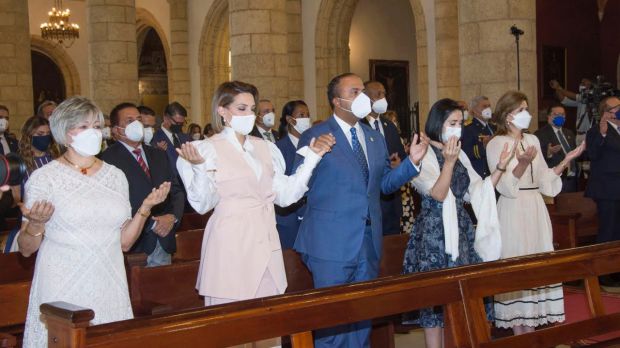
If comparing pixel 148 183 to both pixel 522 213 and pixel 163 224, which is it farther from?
pixel 522 213

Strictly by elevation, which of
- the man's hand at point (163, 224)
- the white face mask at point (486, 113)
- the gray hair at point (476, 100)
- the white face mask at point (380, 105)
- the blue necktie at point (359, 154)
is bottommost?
the man's hand at point (163, 224)

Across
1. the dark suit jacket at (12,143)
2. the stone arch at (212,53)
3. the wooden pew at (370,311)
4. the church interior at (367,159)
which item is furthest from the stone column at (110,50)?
the wooden pew at (370,311)

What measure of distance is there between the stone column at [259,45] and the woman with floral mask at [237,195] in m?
6.60

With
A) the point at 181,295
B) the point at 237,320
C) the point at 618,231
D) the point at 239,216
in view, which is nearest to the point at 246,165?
the point at 239,216

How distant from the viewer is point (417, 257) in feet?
14.4

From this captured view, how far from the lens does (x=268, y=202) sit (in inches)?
155

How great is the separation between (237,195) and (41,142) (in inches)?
95.0

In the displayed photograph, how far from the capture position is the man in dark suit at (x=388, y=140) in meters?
6.30

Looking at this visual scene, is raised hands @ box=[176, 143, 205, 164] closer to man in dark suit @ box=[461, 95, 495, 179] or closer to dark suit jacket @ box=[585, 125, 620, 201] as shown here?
dark suit jacket @ box=[585, 125, 620, 201]

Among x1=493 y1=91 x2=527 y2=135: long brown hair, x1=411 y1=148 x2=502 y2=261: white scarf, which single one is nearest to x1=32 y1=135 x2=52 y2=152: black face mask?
x1=411 y1=148 x2=502 y2=261: white scarf

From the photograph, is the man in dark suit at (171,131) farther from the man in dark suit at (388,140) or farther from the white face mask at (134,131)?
the white face mask at (134,131)

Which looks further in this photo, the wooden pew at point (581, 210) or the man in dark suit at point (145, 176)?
the wooden pew at point (581, 210)

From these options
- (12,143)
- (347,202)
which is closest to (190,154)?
(347,202)

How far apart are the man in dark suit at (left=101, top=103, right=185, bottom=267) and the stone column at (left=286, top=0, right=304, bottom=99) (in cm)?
1027
